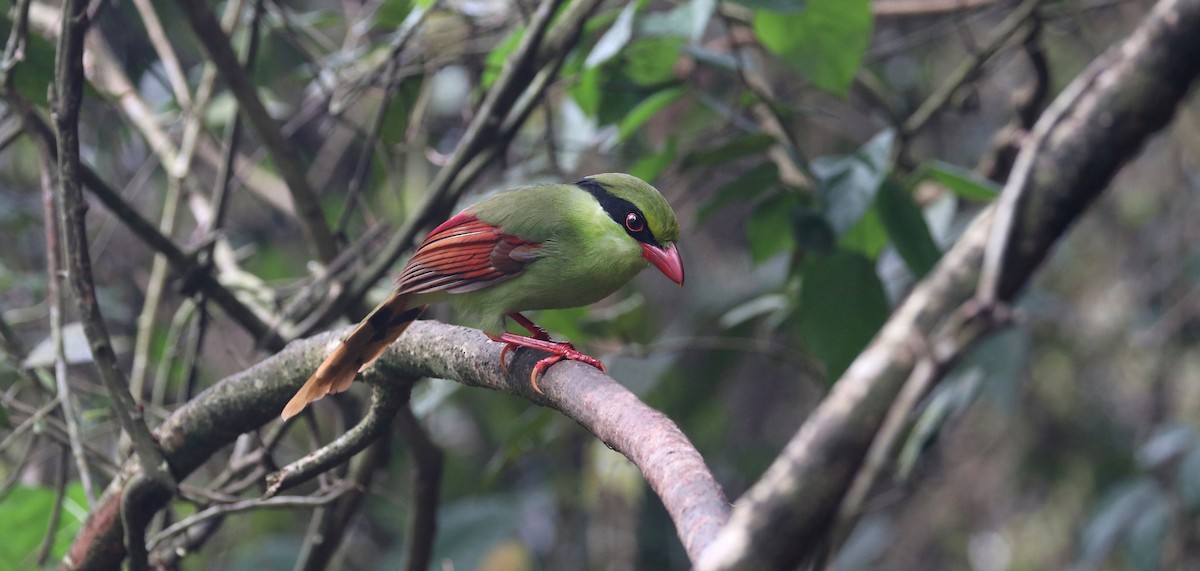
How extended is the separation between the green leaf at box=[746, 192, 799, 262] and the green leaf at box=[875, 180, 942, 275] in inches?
12.8

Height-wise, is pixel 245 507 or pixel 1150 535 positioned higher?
pixel 245 507

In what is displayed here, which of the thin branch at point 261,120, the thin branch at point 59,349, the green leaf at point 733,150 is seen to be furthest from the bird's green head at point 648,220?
the thin branch at point 59,349

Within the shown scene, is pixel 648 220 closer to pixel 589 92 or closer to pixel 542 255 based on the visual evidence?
pixel 542 255

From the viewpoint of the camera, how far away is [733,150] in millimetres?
2674

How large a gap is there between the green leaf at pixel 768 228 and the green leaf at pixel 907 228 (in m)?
0.33

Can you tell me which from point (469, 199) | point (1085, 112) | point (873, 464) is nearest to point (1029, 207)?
point (1085, 112)

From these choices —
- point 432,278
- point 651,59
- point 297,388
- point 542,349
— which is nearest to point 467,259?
point 432,278

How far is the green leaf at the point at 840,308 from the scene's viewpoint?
2598mm

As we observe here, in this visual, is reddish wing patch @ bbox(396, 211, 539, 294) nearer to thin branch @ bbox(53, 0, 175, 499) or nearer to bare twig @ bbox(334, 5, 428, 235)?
Answer: thin branch @ bbox(53, 0, 175, 499)

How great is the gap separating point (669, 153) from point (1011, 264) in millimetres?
1578

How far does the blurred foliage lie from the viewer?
2701 mm

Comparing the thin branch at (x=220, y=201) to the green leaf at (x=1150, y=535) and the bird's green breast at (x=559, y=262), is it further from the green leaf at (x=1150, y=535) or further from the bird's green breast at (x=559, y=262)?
the green leaf at (x=1150, y=535)

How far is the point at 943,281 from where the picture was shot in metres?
1.25

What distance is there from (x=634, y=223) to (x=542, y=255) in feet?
0.68
